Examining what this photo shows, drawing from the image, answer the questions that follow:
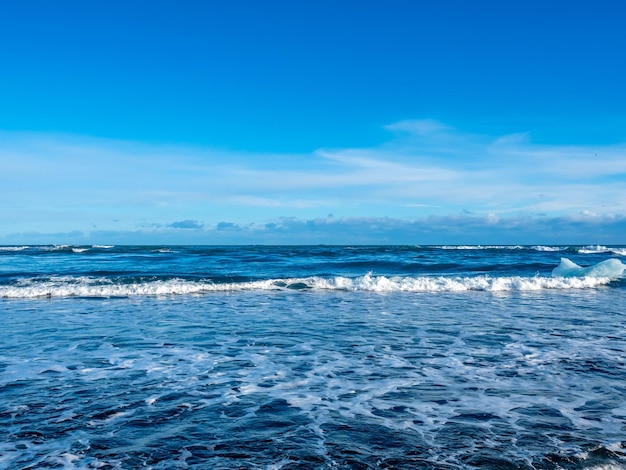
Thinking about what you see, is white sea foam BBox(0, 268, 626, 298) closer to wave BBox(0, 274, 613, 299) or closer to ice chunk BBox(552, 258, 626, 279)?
wave BBox(0, 274, 613, 299)

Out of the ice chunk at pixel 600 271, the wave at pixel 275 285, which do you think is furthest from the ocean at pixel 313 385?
the ice chunk at pixel 600 271

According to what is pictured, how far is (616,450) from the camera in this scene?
17.3 feet

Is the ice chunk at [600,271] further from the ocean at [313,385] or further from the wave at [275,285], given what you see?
the ocean at [313,385]

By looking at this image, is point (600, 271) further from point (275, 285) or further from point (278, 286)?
point (275, 285)

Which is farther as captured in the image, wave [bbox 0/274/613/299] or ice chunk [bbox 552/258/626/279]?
ice chunk [bbox 552/258/626/279]

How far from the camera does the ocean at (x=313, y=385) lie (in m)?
5.32

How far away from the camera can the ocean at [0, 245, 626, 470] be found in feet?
17.5

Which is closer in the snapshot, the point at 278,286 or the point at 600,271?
the point at 278,286

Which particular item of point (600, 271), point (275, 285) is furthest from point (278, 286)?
point (600, 271)

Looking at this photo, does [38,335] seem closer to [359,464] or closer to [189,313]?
[189,313]

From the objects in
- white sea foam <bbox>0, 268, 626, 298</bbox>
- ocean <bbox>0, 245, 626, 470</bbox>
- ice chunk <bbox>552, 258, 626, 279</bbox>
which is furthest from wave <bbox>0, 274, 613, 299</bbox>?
ocean <bbox>0, 245, 626, 470</bbox>

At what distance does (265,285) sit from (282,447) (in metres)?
18.2

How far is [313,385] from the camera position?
7.84 meters

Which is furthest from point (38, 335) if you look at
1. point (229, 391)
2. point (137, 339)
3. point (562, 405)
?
point (562, 405)
